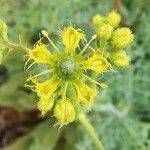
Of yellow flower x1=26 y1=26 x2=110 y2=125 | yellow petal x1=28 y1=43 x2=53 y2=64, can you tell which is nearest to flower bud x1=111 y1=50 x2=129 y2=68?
yellow flower x1=26 y1=26 x2=110 y2=125

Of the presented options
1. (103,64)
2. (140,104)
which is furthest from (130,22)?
(103,64)

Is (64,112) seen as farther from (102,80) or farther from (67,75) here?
(102,80)

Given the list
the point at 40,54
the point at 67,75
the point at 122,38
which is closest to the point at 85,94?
the point at 67,75

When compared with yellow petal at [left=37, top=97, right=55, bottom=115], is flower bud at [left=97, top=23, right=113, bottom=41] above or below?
above

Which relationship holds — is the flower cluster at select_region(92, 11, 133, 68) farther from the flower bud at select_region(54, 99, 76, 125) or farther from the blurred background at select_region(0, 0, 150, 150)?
the blurred background at select_region(0, 0, 150, 150)

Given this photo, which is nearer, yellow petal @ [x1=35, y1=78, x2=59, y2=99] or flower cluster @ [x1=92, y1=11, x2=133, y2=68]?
yellow petal @ [x1=35, y1=78, x2=59, y2=99]

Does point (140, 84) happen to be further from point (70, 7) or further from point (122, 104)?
point (70, 7)

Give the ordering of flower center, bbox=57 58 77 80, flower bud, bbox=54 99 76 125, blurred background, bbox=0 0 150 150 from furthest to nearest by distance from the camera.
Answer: blurred background, bbox=0 0 150 150 → flower center, bbox=57 58 77 80 → flower bud, bbox=54 99 76 125
